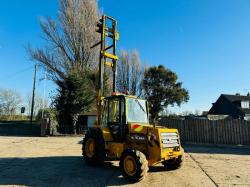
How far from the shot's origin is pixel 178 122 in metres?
17.6

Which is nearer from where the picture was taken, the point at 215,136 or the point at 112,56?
the point at 112,56

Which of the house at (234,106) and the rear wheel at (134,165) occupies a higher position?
the house at (234,106)

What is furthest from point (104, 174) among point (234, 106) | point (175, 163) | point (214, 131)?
point (234, 106)

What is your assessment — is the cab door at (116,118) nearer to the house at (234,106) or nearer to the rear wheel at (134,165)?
the rear wheel at (134,165)

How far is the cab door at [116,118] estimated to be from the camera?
25.6 feet

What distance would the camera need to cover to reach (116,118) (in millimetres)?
8086

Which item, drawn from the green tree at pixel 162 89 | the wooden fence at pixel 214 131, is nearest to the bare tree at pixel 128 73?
the green tree at pixel 162 89

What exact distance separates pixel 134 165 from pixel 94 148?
7.59 ft

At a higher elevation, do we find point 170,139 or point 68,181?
point 170,139

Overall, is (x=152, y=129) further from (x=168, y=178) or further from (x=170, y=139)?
(x=168, y=178)

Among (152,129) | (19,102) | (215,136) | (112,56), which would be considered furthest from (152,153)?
(19,102)

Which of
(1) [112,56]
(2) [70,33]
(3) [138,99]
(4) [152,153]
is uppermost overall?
(2) [70,33]

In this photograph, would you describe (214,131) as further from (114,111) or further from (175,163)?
(114,111)

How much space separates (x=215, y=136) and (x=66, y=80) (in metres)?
14.6
